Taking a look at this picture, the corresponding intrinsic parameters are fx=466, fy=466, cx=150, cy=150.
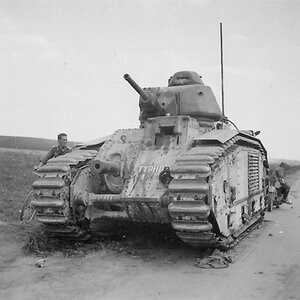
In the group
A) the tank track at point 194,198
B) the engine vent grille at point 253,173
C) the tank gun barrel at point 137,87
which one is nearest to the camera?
the tank track at point 194,198

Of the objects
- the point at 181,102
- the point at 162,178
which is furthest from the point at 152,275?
the point at 181,102

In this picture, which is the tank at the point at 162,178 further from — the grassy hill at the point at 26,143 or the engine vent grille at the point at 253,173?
the grassy hill at the point at 26,143

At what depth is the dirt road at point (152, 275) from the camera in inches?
233

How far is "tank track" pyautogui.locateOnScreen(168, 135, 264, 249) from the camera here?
6953 millimetres

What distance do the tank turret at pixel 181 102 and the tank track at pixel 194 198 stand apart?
7.92 feet

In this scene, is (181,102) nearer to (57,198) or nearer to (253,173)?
(253,173)

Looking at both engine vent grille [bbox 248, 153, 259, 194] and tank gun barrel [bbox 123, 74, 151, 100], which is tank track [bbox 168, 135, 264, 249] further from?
engine vent grille [bbox 248, 153, 259, 194]

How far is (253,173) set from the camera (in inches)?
421

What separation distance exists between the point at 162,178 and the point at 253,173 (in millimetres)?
3424

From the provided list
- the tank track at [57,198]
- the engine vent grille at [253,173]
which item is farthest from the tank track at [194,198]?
the engine vent grille at [253,173]

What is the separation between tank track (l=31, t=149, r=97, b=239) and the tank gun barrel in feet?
5.85

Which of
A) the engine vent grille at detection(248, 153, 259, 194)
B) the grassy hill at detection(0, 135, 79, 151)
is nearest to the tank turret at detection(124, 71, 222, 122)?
the engine vent grille at detection(248, 153, 259, 194)

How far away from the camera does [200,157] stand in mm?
7352

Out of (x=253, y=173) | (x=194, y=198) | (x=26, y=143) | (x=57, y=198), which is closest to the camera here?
(x=194, y=198)
